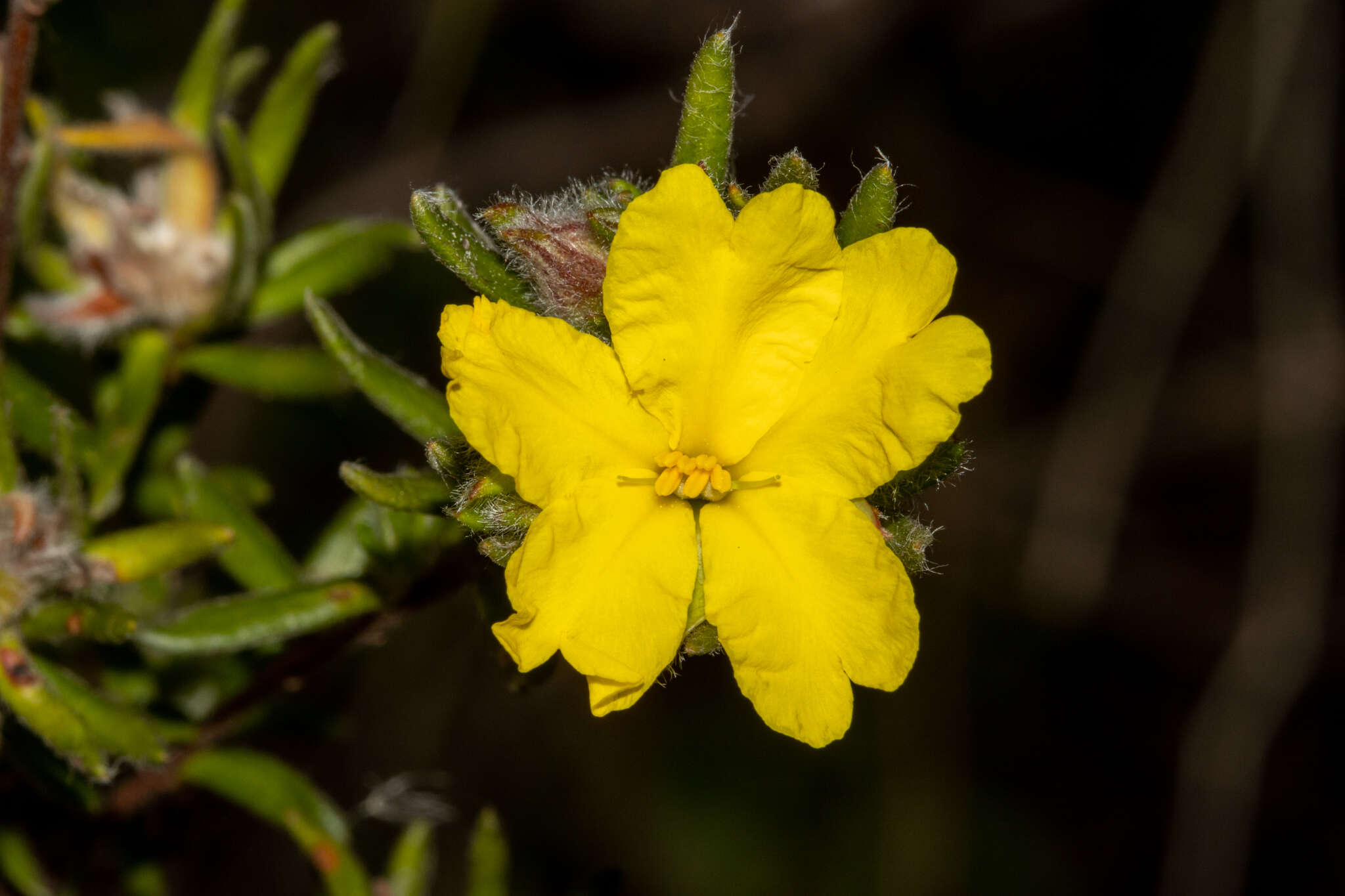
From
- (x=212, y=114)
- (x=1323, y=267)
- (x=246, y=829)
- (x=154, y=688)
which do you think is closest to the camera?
(x=154, y=688)

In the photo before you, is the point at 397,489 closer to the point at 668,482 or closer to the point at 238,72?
the point at 668,482

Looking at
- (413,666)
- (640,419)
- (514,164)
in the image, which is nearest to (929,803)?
(413,666)

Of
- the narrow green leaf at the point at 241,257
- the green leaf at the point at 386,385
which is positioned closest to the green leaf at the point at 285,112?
the narrow green leaf at the point at 241,257

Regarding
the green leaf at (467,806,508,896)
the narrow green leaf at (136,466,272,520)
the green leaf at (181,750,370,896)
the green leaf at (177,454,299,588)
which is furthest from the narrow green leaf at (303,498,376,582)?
the green leaf at (467,806,508,896)

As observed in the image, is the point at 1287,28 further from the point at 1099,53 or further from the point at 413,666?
the point at 413,666

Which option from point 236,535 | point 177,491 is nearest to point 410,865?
point 236,535

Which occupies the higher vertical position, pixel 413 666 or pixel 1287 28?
pixel 1287 28

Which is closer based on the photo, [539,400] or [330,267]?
[539,400]
